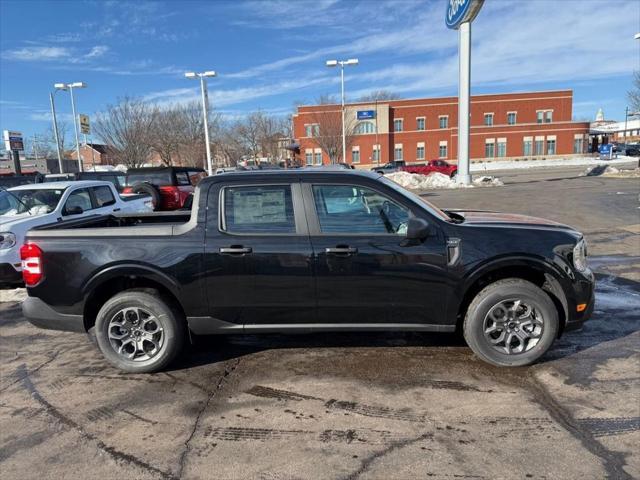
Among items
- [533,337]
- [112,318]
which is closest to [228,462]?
[112,318]

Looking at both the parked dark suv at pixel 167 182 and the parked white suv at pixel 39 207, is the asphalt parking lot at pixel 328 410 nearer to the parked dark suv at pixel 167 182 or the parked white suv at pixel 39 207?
the parked white suv at pixel 39 207

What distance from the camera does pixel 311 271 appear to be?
395 cm

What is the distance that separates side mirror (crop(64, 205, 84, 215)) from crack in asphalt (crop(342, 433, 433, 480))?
7.44m

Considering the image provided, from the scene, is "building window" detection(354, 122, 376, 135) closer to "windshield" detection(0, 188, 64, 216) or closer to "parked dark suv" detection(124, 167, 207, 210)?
"parked dark suv" detection(124, 167, 207, 210)

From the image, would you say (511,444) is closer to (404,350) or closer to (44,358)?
(404,350)

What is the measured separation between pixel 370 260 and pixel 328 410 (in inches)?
50.0

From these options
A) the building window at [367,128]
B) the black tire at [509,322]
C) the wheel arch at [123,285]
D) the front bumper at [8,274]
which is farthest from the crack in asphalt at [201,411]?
the building window at [367,128]

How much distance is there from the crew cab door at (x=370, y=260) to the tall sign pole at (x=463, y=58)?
2529 centimetres

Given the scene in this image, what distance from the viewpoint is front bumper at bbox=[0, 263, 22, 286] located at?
6.86m

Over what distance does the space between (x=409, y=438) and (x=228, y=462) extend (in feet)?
3.92

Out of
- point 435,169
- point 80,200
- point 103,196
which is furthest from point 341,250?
point 435,169

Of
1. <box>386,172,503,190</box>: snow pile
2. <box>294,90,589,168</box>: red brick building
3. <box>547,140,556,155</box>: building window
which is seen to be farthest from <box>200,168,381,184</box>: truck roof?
<box>547,140,556,155</box>: building window

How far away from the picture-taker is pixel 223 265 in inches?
157

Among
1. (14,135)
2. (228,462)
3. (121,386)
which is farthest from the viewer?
(14,135)
